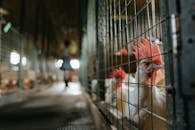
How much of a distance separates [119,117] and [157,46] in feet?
2.44

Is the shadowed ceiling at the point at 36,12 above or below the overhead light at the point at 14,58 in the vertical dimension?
above

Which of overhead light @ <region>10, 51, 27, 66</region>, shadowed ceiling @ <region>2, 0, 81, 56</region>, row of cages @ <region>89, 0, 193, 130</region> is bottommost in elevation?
row of cages @ <region>89, 0, 193, 130</region>

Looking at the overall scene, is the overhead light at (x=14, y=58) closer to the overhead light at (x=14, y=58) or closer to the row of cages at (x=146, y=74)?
the overhead light at (x=14, y=58)

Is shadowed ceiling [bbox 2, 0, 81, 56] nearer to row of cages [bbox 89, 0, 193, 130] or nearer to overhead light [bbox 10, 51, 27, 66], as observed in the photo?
overhead light [bbox 10, 51, 27, 66]

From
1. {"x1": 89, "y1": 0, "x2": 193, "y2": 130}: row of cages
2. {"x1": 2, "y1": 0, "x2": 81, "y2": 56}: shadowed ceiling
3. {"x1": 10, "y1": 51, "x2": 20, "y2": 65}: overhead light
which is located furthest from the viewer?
{"x1": 2, "y1": 0, "x2": 81, "y2": 56}: shadowed ceiling

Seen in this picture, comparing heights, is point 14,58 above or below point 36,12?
below

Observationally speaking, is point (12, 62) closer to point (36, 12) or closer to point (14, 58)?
point (14, 58)

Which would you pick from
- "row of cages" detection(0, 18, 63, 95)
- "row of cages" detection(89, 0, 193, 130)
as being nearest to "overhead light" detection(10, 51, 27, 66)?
"row of cages" detection(0, 18, 63, 95)

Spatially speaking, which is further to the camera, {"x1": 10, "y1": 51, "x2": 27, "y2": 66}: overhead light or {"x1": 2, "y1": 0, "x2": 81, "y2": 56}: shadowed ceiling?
{"x1": 2, "y1": 0, "x2": 81, "y2": 56}: shadowed ceiling

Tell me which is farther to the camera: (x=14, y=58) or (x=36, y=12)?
(x=36, y=12)

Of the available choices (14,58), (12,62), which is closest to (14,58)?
(14,58)

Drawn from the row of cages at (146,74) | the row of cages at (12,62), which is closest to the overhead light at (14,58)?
the row of cages at (12,62)

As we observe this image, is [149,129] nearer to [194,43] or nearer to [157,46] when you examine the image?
[157,46]

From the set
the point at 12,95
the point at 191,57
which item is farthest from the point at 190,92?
the point at 12,95
